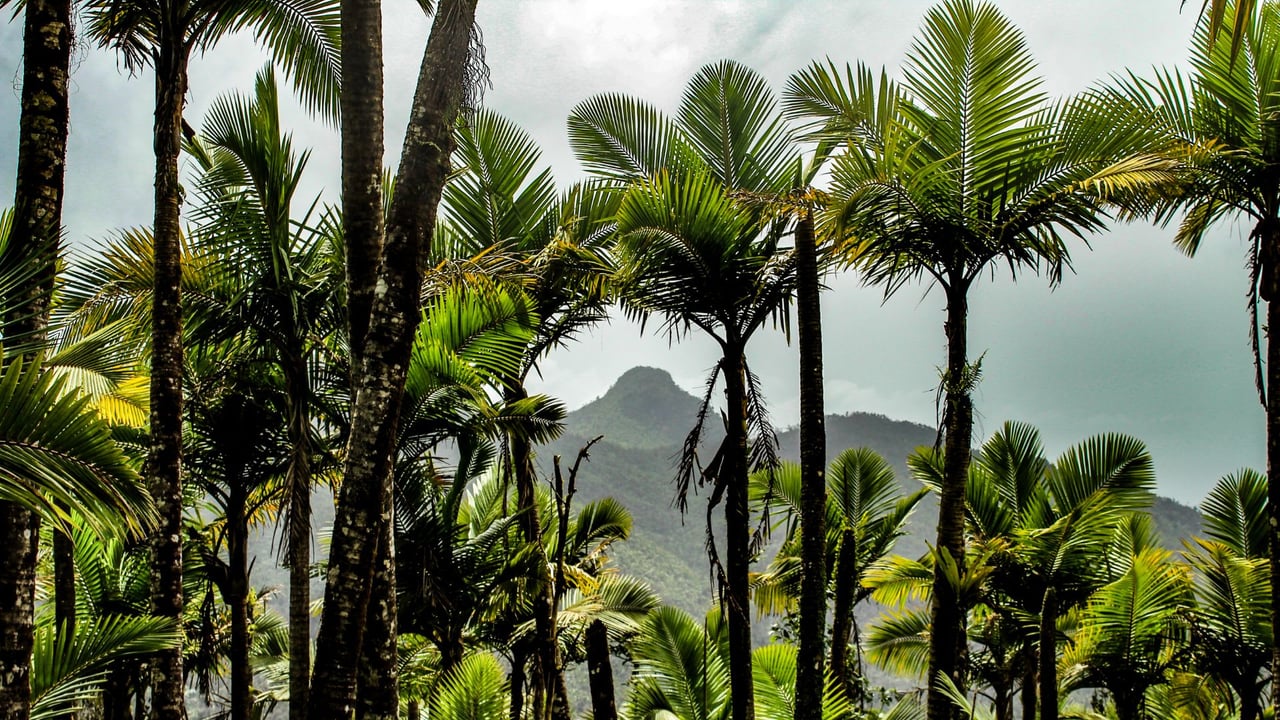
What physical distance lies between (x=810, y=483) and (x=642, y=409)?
93657 mm

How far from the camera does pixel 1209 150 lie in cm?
723

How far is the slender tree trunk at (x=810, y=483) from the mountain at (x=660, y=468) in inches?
2233

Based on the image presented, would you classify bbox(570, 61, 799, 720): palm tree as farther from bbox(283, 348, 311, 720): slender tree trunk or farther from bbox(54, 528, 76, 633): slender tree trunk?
bbox(54, 528, 76, 633): slender tree trunk

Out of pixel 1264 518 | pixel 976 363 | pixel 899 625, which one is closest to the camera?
pixel 976 363

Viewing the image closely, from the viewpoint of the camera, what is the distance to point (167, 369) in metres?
6.83

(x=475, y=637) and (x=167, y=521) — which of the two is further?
(x=475, y=637)

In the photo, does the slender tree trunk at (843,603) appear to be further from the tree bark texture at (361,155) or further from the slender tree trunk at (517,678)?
the tree bark texture at (361,155)

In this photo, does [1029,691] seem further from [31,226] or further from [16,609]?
[31,226]

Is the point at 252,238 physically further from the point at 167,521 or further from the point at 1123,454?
the point at 1123,454

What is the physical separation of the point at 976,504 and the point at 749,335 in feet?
22.0

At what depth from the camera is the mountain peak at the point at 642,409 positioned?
98750 mm

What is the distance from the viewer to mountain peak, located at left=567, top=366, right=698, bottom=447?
9875 cm

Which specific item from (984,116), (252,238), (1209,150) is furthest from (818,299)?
(252,238)

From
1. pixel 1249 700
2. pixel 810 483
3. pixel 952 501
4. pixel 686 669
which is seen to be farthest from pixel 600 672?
pixel 1249 700
